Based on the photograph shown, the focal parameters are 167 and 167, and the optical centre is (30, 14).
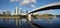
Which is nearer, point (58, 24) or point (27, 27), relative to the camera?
point (27, 27)

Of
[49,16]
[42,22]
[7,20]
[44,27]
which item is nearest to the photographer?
[49,16]

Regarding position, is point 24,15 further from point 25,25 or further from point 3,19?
point 3,19

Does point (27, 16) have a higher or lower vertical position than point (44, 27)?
higher

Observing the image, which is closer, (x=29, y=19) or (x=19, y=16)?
(x=19, y=16)

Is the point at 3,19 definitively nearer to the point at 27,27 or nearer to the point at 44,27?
the point at 27,27

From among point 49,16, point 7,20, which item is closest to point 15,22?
point 7,20

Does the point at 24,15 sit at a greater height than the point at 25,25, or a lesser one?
greater

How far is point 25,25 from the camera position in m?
13.6

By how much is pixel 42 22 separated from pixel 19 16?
124 inches

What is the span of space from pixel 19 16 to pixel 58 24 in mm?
3886

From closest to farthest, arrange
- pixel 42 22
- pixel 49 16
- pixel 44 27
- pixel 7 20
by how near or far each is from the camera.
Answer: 1. pixel 49 16
2. pixel 44 27
3. pixel 7 20
4. pixel 42 22

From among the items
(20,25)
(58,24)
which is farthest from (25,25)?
(58,24)

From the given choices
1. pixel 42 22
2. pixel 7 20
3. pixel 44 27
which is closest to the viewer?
pixel 44 27

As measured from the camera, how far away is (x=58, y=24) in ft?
48.4
